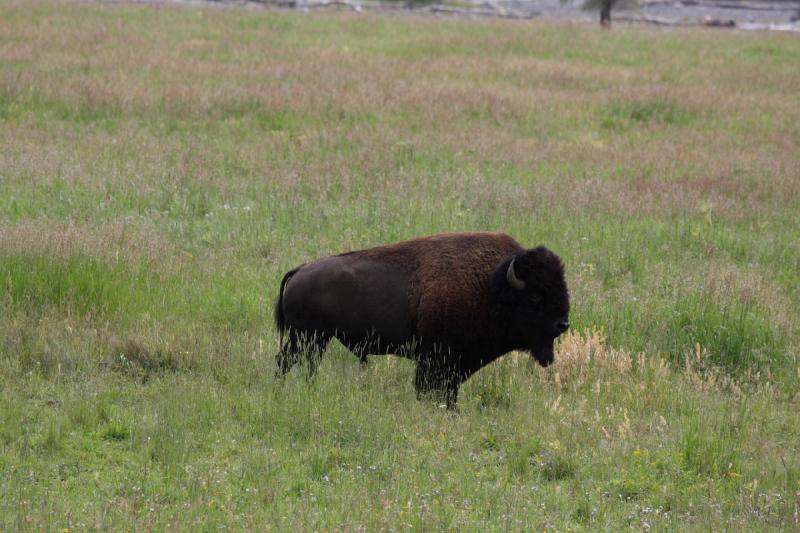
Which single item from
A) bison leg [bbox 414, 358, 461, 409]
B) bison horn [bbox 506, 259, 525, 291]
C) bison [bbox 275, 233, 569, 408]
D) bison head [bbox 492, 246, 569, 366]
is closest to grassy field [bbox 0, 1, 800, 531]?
bison leg [bbox 414, 358, 461, 409]

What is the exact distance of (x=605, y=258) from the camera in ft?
40.6

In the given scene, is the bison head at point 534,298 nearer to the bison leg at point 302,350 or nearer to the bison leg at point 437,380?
the bison leg at point 437,380

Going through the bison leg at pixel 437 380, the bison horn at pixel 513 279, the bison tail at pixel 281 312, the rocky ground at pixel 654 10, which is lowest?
the bison leg at pixel 437 380

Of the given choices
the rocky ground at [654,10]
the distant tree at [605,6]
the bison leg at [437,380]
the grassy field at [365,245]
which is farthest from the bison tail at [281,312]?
the rocky ground at [654,10]

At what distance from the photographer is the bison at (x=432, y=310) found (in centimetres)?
807

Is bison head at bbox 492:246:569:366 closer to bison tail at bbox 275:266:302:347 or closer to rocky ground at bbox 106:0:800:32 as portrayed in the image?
bison tail at bbox 275:266:302:347

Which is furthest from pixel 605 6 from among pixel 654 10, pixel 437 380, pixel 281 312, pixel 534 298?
pixel 437 380

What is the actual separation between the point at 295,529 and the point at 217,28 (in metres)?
28.1

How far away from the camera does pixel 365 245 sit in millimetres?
12352

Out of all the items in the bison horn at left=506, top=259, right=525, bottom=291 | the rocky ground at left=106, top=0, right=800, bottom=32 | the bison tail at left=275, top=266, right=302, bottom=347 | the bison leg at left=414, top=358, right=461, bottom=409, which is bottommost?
the bison leg at left=414, top=358, right=461, bottom=409

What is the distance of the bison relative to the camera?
807cm

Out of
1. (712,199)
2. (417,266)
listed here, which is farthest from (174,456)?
(712,199)

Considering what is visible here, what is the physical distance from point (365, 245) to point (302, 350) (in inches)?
166

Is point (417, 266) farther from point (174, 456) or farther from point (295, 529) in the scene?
point (295, 529)
